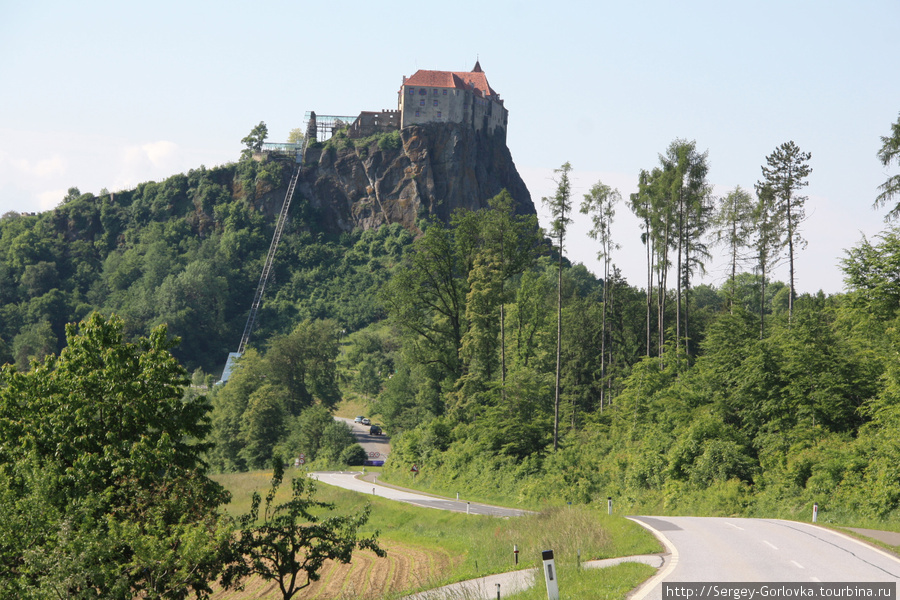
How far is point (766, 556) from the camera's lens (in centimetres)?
1616

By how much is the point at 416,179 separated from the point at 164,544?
13943cm

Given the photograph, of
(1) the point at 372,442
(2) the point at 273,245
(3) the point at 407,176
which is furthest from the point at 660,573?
(2) the point at 273,245

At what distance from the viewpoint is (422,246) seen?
60.5 meters

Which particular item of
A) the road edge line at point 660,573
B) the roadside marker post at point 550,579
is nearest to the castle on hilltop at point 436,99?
the road edge line at point 660,573

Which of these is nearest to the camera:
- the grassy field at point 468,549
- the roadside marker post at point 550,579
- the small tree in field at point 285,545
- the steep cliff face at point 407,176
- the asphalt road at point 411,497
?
the roadside marker post at point 550,579

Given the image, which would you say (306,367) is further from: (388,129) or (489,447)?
(388,129)

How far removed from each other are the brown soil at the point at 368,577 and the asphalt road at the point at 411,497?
6775mm

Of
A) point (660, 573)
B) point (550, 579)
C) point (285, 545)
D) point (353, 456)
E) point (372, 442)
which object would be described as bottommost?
point (353, 456)

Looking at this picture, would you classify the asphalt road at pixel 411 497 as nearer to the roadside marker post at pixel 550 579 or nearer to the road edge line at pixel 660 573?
the road edge line at pixel 660 573

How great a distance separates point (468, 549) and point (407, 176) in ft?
423

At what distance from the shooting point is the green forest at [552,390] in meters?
21.6

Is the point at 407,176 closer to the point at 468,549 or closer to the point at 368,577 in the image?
the point at 468,549

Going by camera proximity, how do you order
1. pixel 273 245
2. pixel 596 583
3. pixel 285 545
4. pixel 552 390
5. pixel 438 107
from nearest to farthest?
pixel 596 583
pixel 285 545
pixel 552 390
pixel 438 107
pixel 273 245

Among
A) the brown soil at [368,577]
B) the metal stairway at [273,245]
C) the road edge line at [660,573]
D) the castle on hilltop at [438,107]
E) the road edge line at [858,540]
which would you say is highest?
the castle on hilltop at [438,107]
